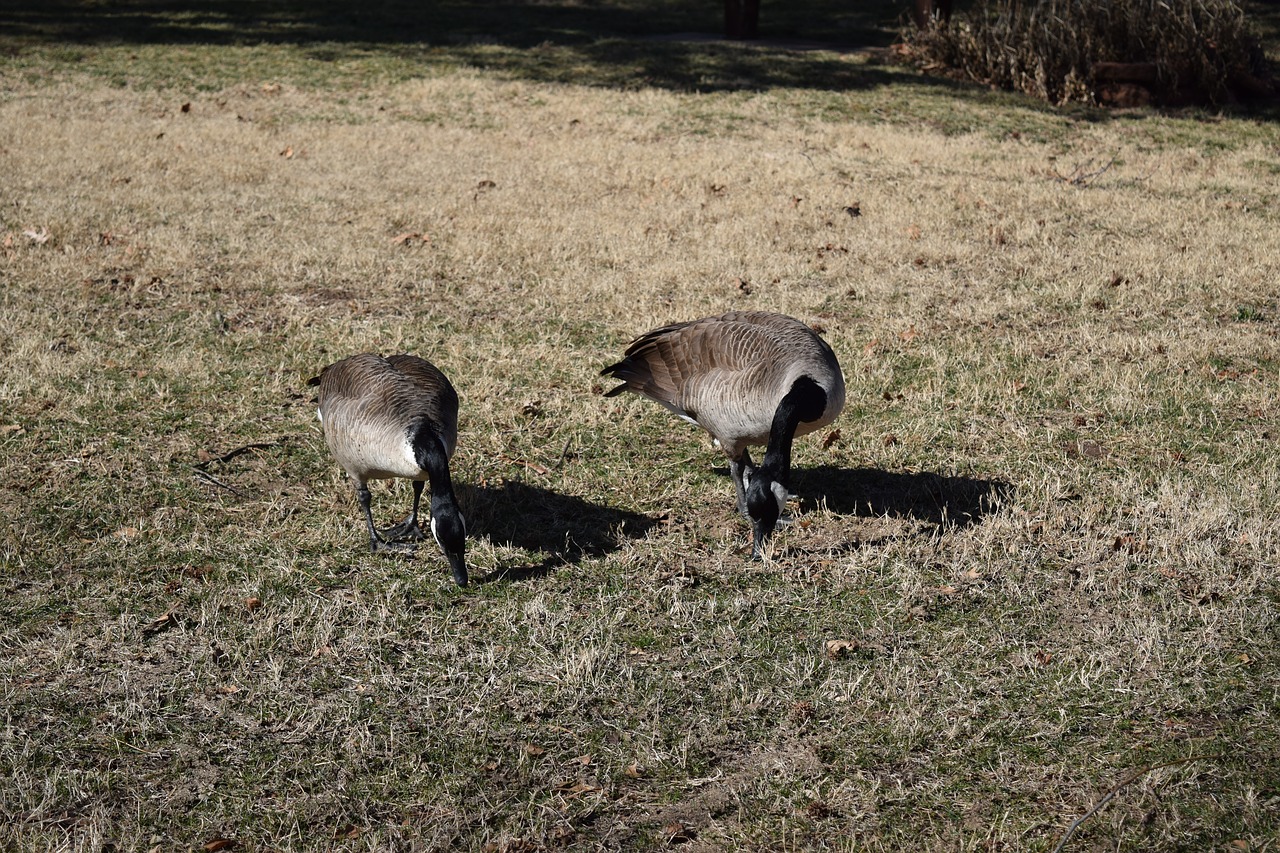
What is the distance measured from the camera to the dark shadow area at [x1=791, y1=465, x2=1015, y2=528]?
6.43 metres

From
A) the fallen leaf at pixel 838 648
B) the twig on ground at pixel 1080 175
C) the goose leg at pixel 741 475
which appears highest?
the twig on ground at pixel 1080 175

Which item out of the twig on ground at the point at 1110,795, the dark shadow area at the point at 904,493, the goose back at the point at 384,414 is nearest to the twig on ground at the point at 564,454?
the goose back at the point at 384,414

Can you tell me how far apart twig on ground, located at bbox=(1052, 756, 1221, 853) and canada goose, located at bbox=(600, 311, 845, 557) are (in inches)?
72.9

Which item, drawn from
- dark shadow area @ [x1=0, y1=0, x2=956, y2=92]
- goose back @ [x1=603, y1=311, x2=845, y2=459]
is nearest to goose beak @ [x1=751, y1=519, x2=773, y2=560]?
goose back @ [x1=603, y1=311, x2=845, y2=459]

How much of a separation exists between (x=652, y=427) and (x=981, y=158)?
9.61 meters

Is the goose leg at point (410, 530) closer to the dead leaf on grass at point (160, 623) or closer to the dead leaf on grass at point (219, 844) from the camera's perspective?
the dead leaf on grass at point (160, 623)

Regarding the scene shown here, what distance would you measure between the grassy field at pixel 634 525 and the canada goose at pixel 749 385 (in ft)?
1.83

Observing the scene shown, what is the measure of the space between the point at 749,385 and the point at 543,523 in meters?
1.42

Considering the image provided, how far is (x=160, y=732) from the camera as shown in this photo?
4.52 metres

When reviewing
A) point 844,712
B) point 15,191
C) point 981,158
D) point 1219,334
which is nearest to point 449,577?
point 844,712

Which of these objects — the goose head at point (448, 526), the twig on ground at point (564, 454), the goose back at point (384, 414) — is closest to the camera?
the goose head at point (448, 526)

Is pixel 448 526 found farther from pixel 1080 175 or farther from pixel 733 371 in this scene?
pixel 1080 175

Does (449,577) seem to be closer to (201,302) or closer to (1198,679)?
(1198,679)

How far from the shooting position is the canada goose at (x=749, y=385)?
5.37 metres
